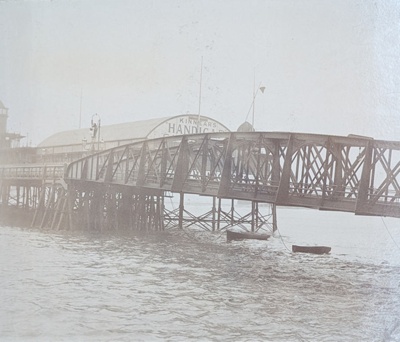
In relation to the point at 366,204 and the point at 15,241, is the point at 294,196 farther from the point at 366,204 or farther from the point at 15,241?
the point at 15,241

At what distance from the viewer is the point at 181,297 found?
33.9 feet

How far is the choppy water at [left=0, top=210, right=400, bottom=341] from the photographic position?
25.2 ft

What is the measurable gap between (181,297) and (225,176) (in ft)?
21.1

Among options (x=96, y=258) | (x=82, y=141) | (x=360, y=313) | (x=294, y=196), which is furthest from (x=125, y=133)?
(x=360, y=313)

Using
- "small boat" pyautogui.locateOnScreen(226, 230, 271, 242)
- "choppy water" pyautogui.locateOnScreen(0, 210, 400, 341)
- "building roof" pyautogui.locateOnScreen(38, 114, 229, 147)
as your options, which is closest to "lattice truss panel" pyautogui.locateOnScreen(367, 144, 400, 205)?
"choppy water" pyautogui.locateOnScreen(0, 210, 400, 341)

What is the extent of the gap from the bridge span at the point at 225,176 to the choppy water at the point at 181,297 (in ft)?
7.66

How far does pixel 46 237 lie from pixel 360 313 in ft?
45.4

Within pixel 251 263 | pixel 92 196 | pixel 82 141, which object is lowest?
pixel 251 263

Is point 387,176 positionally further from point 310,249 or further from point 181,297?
point 310,249

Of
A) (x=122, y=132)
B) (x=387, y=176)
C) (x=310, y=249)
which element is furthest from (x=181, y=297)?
(x=310, y=249)

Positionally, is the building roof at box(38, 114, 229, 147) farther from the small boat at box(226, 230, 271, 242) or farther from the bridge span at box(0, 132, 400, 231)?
the small boat at box(226, 230, 271, 242)

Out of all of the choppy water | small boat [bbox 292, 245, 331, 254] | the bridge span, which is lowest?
small boat [bbox 292, 245, 331, 254]

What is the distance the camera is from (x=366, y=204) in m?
13.3

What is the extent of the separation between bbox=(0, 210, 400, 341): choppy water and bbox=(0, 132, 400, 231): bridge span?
2.33 m
